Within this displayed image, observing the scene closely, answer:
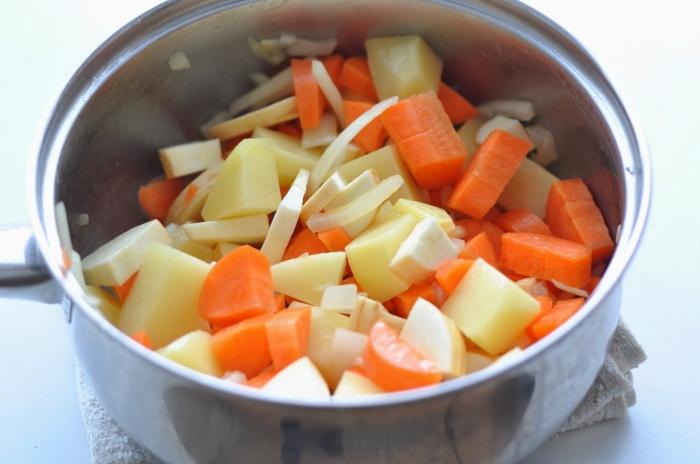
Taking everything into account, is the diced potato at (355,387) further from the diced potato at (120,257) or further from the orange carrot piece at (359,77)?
the orange carrot piece at (359,77)

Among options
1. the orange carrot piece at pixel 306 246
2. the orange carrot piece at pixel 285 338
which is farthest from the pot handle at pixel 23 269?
the orange carrot piece at pixel 306 246

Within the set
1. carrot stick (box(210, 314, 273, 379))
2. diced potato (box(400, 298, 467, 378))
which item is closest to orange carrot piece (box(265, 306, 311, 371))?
carrot stick (box(210, 314, 273, 379))

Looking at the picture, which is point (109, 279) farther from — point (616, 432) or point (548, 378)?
point (616, 432)

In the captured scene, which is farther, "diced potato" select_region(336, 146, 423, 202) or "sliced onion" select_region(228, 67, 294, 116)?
"sliced onion" select_region(228, 67, 294, 116)

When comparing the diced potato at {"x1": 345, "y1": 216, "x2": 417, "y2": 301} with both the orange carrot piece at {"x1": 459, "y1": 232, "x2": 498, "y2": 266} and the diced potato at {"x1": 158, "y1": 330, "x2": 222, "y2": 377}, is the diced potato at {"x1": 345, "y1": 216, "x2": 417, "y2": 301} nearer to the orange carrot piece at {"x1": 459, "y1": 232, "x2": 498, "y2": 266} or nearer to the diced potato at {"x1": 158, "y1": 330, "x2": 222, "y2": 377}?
the orange carrot piece at {"x1": 459, "y1": 232, "x2": 498, "y2": 266}

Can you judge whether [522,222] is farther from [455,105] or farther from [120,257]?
[120,257]

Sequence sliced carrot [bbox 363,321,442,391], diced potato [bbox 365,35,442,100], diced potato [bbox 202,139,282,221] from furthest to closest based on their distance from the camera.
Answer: diced potato [bbox 365,35,442,100] → diced potato [bbox 202,139,282,221] → sliced carrot [bbox 363,321,442,391]

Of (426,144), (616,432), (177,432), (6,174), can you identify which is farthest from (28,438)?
(616,432)
